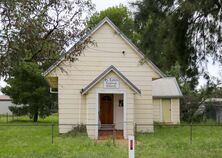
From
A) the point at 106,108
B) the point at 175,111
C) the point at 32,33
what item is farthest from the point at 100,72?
the point at 32,33

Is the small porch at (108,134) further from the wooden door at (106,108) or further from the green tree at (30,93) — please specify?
the green tree at (30,93)

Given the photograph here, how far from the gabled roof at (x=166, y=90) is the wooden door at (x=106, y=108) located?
32.4ft

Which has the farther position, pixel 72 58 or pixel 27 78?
pixel 27 78

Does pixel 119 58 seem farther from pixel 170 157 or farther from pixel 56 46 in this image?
pixel 56 46

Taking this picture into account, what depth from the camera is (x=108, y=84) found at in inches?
945

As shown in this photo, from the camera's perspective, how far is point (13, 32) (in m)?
7.11

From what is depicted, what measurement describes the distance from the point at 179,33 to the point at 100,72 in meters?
12.7

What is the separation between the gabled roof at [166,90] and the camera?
1406 inches

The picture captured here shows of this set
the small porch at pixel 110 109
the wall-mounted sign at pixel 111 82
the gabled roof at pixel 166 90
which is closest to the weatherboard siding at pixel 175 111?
the gabled roof at pixel 166 90

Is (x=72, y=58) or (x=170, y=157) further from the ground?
(x=72, y=58)

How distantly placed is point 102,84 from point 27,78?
69.0 ft

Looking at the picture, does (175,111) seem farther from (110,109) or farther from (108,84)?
(108,84)

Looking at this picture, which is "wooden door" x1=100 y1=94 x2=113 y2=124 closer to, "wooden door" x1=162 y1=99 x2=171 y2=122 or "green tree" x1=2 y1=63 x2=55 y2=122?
"wooden door" x1=162 y1=99 x2=171 y2=122

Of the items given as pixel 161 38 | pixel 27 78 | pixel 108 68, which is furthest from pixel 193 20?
pixel 27 78
